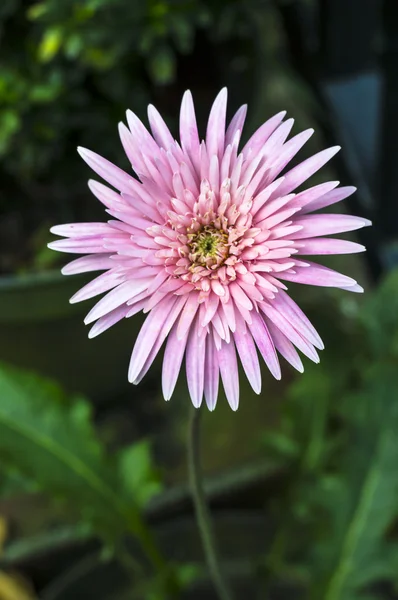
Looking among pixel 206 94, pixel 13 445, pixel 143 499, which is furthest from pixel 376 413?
pixel 206 94

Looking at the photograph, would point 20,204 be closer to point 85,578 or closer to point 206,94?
point 206,94

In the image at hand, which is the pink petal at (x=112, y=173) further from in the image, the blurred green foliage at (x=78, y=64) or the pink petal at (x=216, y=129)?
the blurred green foliage at (x=78, y=64)

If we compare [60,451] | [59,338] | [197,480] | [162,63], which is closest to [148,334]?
[197,480]

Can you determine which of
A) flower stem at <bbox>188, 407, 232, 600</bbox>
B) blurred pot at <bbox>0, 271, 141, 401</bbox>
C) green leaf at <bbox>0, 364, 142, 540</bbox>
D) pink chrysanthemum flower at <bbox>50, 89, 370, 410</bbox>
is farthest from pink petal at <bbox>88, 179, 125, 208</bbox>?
blurred pot at <bbox>0, 271, 141, 401</bbox>

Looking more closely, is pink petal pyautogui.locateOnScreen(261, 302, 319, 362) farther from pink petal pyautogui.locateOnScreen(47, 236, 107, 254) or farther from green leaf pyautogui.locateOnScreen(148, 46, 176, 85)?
green leaf pyautogui.locateOnScreen(148, 46, 176, 85)

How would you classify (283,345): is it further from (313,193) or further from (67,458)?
(67,458)

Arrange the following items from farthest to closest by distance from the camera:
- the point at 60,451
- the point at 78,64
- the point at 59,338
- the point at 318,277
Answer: the point at 59,338, the point at 78,64, the point at 60,451, the point at 318,277
